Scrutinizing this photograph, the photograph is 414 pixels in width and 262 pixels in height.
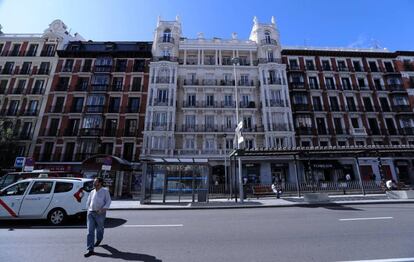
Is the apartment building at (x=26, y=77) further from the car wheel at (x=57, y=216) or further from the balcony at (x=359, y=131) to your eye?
the balcony at (x=359, y=131)

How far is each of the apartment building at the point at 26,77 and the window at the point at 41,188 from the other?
24.2 m

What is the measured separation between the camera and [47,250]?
5.13 metres

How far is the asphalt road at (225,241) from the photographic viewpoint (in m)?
4.63

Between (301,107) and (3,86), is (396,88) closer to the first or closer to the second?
(301,107)

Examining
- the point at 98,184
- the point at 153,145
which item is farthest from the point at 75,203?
the point at 153,145

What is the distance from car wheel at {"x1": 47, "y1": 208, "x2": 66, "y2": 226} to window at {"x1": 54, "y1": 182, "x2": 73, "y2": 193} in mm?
742

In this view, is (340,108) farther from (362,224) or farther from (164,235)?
(164,235)

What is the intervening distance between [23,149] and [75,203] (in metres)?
26.4

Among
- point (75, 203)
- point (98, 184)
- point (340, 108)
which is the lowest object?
point (75, 203)

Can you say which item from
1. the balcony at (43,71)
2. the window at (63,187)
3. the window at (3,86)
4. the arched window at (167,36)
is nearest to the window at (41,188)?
the window at (63,187)

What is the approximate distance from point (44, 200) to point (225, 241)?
7.44 meters

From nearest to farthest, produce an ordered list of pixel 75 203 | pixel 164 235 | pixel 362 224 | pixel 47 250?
pixel 47 250 < pixel 164 235 < pixel 362 224 < pixel 75 203

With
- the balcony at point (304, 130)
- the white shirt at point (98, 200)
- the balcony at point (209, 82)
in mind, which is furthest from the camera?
the balcony at point (209, 82)

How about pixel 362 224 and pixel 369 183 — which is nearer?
pixel 362 224
